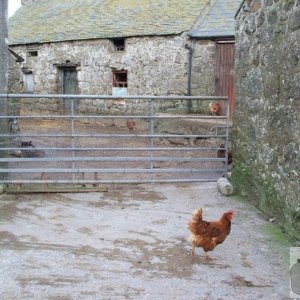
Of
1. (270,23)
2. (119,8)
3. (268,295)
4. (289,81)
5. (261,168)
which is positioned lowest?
(268,295)

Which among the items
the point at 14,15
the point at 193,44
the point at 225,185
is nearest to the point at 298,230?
the point at 225,185

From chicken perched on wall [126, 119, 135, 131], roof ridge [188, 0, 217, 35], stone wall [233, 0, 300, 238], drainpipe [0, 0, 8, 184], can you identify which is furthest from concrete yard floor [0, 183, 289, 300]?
roof ridge [188, 0, 217, 35]

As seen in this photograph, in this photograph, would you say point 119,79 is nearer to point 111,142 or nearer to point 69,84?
point 69,84

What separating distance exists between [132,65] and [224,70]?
10.9 ft

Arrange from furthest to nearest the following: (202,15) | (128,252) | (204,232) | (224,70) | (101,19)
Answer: (101,19) < (202,15) < (224,70) < (128,252) < (204,232)

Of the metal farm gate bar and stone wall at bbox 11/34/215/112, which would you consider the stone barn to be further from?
the metal farm gate bar

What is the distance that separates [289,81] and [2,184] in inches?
163

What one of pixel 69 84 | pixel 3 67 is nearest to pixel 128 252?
pixel 3 67

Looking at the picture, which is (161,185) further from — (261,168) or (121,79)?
(121,79)

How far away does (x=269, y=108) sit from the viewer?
4.90 m

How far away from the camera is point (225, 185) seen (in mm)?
5941

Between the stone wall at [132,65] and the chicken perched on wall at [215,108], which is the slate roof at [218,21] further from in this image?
the chicken perched on wall at [215,108]

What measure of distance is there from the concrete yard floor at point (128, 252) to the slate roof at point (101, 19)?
30.2 feet

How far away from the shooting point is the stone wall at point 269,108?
425 cm
